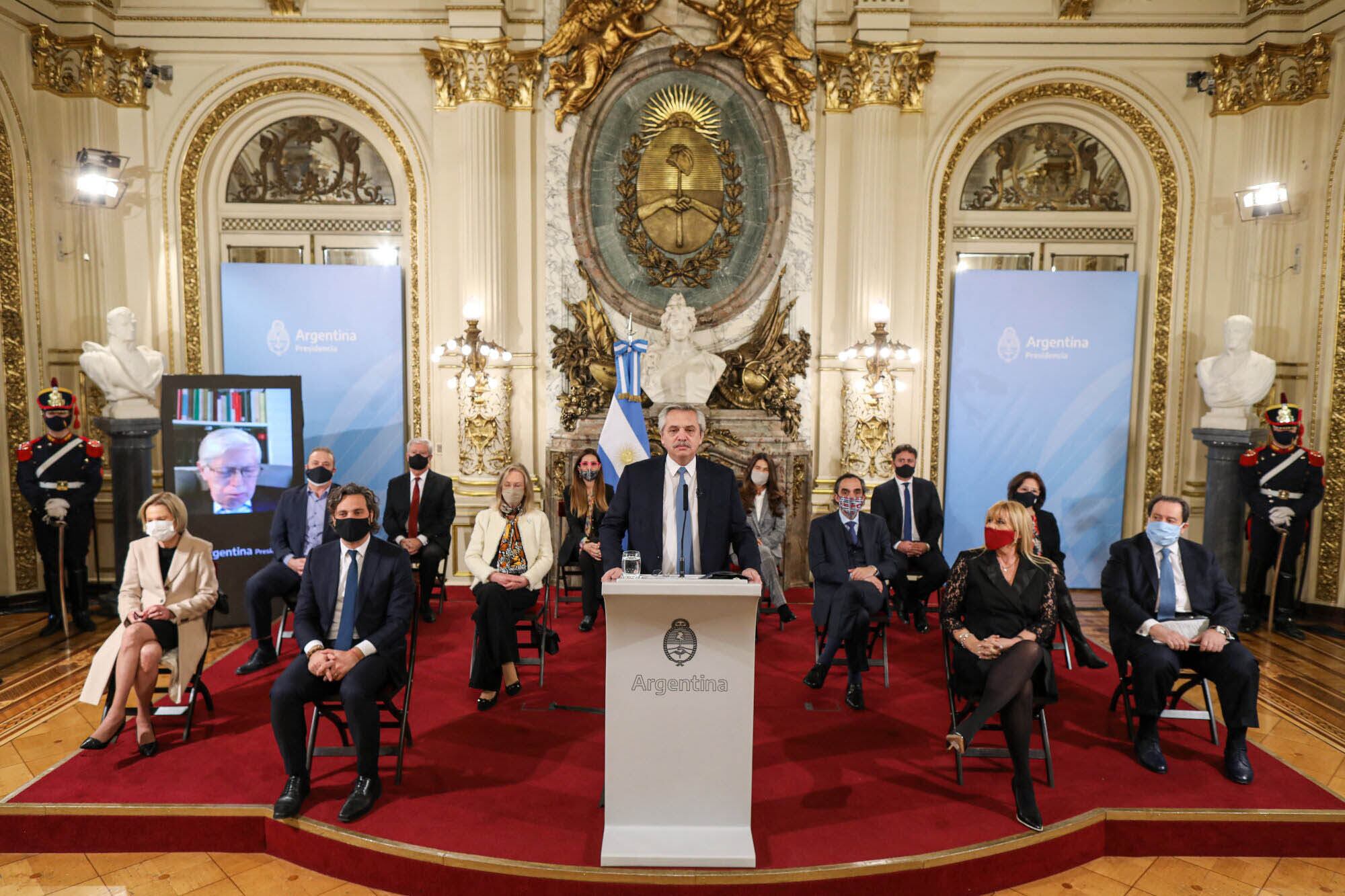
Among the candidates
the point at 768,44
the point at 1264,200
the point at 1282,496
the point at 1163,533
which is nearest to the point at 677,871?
the point at 1163,533

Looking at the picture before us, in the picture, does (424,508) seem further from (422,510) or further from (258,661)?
(258,661)

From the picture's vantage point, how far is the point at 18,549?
25.5 ft

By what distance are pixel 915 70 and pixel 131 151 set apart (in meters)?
7.71

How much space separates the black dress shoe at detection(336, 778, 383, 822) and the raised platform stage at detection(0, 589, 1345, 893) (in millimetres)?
51

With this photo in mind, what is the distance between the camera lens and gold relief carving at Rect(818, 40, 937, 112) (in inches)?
319

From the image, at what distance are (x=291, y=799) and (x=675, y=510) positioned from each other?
2235 millimetres

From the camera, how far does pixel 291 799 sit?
3.91 metres

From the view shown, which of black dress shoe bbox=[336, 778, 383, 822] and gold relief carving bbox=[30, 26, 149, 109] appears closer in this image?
black dress shoe bbox=[336, 778, 383, 822]

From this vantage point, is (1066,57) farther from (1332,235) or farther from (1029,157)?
(1332,235)

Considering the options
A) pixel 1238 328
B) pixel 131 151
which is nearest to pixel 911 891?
pixel 1238 328

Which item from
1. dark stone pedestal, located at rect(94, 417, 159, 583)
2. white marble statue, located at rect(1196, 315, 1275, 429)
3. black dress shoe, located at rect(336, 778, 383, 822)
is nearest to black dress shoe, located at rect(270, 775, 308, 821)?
black dress shoe, located at rect(336, 778, 383, 822)

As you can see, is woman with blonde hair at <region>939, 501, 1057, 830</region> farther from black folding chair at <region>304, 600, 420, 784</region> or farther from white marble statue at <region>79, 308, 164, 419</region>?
white marble statue at <region>79, 308, 164, 419</region>

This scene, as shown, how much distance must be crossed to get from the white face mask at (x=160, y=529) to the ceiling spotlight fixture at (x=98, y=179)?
4572 millimetres

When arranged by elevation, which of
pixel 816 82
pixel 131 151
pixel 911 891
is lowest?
pixel 911 891
